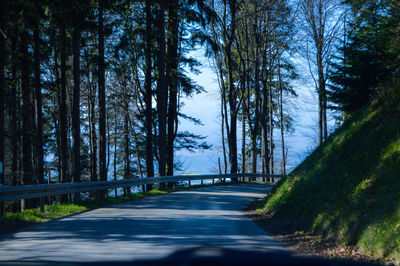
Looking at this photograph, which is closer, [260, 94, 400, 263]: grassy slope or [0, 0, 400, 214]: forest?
[260, 94, 400, 263]: grassy slope

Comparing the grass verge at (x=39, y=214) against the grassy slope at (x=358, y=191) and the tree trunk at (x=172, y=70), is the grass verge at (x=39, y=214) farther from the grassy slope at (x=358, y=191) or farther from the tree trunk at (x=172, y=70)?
the tree trunk at (x=172, y=70)

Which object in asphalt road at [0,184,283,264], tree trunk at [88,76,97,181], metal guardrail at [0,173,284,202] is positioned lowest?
asphalt road at [0,184,283,264]

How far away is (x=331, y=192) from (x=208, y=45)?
19.3 m

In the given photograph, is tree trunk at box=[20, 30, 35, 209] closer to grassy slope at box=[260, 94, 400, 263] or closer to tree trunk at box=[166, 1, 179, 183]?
tree trunk at box=[166, 1, 179, 183]

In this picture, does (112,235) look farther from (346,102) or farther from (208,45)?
(208,45)

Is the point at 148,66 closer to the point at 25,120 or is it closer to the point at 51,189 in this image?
the point at 25,120

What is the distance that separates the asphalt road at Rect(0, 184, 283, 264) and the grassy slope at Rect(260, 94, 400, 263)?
1344 millimetres

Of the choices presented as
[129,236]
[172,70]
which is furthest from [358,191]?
[172,70]

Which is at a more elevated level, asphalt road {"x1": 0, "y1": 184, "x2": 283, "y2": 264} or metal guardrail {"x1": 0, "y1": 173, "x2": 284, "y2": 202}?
metal guardrail {"x1": 0, "y1": 173, "x2": 284, "y2": 202}

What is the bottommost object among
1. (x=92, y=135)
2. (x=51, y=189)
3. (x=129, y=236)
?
(x=129, y=236)

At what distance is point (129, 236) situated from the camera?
342 inches

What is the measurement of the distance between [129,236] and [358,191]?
17.0ft

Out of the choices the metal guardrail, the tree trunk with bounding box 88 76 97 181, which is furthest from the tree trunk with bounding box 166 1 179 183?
the metal guardrail

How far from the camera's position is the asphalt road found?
6856mm
